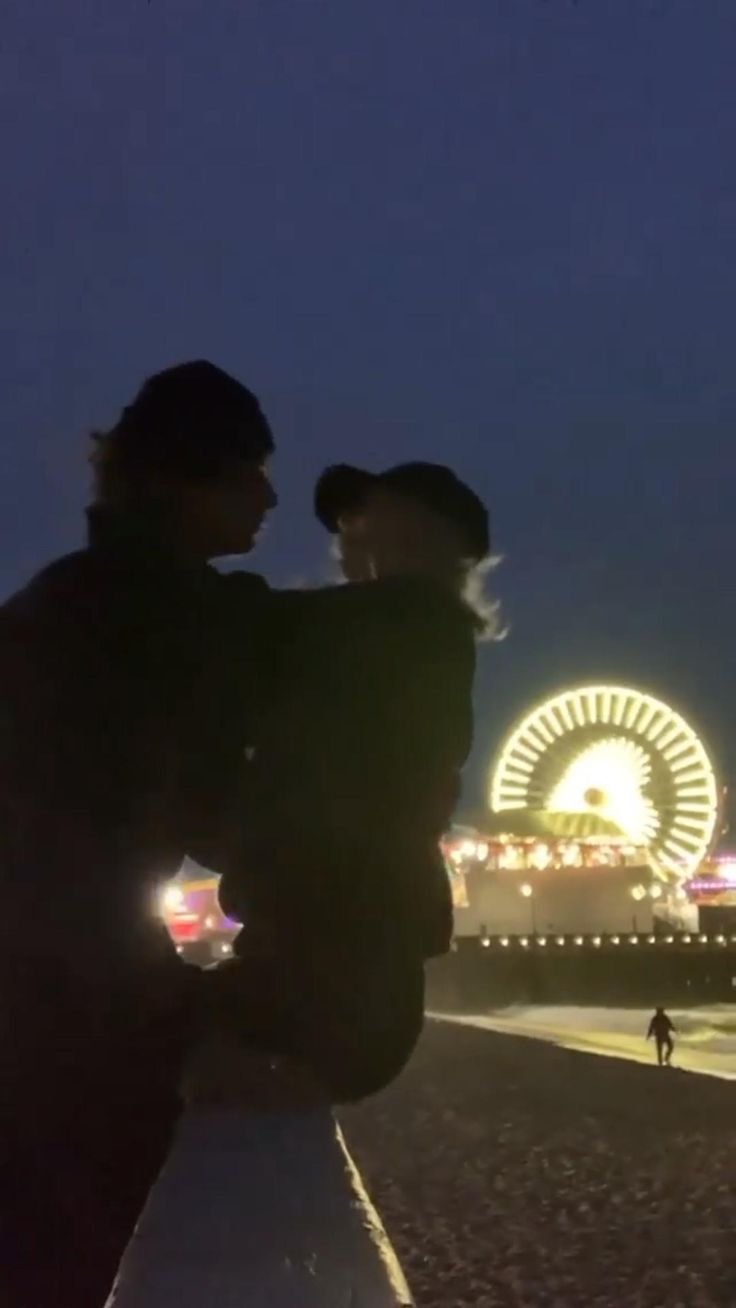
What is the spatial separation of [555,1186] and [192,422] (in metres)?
9.42

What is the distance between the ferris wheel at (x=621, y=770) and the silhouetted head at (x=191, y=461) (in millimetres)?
60800

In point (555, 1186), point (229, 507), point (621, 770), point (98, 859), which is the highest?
point (621, 770)

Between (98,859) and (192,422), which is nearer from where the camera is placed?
(98,859)

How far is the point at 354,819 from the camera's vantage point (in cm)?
152

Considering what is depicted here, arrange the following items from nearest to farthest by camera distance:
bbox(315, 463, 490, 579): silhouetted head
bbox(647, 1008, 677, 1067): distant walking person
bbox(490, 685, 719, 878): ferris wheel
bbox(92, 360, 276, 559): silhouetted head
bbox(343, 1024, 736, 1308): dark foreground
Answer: bbox(92, 360, 276, 559): silhouetted head
bbox(315, 463, 490, 579): silhouetted head
bbox(343, 1024, 736, 1308): dark foreground
bbox(647, 1008, 677, 1067): distant walking person
bbox(490, 685, 719, 878): ferris wheel

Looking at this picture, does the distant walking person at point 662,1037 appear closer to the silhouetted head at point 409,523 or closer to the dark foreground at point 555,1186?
the dark foreground at point 555,1186

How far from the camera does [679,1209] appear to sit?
31.4 feet

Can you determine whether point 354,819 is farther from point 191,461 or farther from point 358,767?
point 191,461

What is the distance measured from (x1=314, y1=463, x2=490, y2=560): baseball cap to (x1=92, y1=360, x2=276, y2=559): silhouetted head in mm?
154

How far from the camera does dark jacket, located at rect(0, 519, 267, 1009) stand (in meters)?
1.54

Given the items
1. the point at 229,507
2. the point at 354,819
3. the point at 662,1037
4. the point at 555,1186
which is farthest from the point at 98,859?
the point at 662,1037

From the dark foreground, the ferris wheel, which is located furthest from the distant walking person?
the ferris wheel

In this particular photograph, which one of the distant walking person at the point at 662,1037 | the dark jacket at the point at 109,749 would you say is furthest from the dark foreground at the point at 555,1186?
the distant walking person at the point at 662,1037

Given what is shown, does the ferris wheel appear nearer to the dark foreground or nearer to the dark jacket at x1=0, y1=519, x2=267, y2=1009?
the dark foreground
